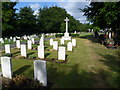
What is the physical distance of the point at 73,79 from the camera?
5.52 meters

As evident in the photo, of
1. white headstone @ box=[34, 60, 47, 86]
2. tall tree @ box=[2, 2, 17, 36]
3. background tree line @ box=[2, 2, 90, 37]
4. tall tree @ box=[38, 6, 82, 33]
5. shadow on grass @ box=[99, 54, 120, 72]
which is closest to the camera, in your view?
white headstone @ box=[34, 60, 47, 86]

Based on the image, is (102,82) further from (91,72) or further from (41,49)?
(41,49)

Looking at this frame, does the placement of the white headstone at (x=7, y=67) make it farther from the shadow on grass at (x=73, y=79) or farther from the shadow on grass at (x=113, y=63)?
the shadow on grass at (x=113, y=63)

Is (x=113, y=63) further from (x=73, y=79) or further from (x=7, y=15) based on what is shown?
(x=7, y=15)

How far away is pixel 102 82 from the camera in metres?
5.18

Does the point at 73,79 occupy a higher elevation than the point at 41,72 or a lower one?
lower

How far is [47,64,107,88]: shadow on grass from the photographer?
492 cm

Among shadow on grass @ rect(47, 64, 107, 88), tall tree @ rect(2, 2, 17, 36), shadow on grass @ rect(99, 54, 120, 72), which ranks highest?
tall tree @ rect(2, 2, 17, 36)

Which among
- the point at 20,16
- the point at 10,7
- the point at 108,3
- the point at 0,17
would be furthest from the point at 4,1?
the point at 108,3

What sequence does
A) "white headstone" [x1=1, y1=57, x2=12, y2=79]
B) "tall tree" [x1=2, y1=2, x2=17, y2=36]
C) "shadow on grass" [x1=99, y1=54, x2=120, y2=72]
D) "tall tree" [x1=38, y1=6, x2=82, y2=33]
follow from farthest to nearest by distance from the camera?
"tall tree" [x1=38, y1=6, x2=82, y2=33], "tall tree" [x1=2, y1=2, x2=17, y2=36], "shadow on grass" [x1=99, y1=54, x2=120, y2=72], "white headstone" [x1=1, y1=57, x2=12, y2=79]

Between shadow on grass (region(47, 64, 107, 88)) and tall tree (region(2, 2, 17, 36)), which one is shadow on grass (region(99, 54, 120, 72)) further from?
tall tree (region(2, 2, 17, 36))

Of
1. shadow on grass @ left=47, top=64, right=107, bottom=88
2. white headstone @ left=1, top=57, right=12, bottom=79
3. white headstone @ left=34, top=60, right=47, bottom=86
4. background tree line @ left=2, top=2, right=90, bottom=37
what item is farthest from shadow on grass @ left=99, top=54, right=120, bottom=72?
background tree line @ left=2, top=2, right=90, bottom=37

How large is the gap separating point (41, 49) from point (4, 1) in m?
27.7

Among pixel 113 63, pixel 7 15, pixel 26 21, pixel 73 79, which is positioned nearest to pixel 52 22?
pixel 26 21
